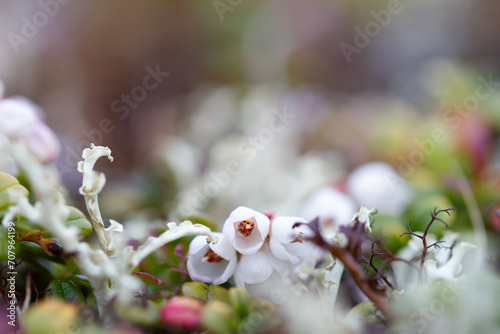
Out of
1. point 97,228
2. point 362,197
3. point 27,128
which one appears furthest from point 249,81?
point 97,228

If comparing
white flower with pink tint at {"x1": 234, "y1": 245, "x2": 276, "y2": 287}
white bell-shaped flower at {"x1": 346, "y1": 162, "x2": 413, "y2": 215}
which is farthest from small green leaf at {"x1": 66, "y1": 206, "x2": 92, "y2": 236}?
white bell-shaped flower at {"x1": 346, "y1": 162, "x2": 413, "y2": 215}

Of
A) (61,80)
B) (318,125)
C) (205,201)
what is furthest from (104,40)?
(205,201)

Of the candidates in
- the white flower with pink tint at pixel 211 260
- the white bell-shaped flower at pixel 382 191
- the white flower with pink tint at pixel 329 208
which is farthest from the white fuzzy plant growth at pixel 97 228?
the white bell-shaped flower at pixel 382 191

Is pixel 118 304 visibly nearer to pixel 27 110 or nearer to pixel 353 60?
pixel 27 110

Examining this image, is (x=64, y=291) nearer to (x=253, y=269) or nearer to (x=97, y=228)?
(x=97, y=228)

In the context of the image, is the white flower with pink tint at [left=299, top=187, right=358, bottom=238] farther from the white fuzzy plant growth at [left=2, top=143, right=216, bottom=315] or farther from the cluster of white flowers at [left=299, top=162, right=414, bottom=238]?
the white fuzzy plant growth at [left=2, top=143, right=216, bottom=315]

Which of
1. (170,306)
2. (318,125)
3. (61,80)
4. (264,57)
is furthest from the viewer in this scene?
(264,57)

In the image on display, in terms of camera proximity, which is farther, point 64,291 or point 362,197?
point 362,197
